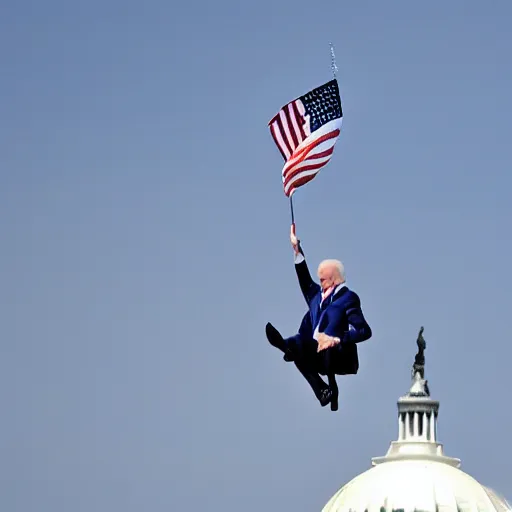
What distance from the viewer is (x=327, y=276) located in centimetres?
12444

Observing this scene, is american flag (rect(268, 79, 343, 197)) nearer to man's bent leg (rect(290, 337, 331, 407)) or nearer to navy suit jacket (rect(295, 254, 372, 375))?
navy suit jacket (rect(295, 254, 372, 375))

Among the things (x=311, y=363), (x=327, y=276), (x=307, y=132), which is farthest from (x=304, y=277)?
(x=307, y=132)

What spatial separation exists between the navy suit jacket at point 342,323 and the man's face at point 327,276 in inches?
20.6

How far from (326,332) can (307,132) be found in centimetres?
950

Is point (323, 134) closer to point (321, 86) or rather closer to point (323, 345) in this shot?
point (321, 86)

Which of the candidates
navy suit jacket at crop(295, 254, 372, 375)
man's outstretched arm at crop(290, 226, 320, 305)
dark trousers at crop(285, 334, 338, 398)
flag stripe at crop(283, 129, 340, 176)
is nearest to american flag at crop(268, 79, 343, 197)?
flag stripe at crop(283, 129, 340, 176)

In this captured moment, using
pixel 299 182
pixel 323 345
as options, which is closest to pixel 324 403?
pixel 323 345

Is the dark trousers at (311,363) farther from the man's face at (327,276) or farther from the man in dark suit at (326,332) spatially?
the man's face at (327,276)

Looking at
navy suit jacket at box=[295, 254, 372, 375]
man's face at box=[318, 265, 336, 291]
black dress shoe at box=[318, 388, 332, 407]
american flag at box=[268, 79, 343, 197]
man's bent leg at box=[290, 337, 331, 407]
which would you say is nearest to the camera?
navy suit jacket at box=[295, 254, 372, 375]

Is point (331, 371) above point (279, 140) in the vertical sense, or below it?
below

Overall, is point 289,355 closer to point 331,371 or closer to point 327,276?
point 331,371

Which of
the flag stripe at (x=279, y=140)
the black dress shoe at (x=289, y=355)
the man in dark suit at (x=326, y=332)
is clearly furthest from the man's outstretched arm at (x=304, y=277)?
the flag stripe at (x=279, y=140)

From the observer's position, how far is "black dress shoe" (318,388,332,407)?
123 metres

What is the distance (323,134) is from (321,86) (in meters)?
2.04
